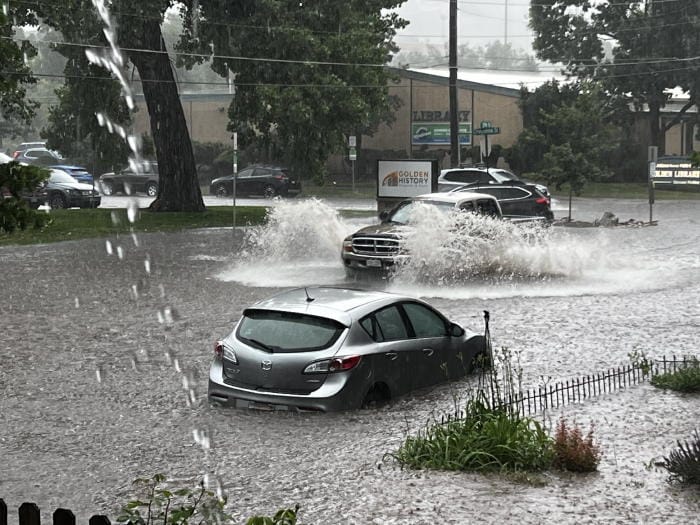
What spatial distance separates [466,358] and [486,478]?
4.86m

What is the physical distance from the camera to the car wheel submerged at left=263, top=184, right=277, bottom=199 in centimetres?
6141

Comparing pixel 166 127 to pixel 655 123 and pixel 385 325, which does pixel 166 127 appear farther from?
pixel 655 123

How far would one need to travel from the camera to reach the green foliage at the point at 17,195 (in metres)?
8.64

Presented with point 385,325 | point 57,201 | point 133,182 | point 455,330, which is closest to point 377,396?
point 385,325

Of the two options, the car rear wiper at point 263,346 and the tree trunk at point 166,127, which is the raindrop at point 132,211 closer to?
the tree trunk at point 166,127

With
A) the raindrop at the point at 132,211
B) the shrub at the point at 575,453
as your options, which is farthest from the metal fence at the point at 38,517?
the raindrop at the point at 132,211

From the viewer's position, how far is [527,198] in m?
39.7

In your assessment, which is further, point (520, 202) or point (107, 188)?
point (107, 188)

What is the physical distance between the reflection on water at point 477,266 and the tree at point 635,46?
40.8m

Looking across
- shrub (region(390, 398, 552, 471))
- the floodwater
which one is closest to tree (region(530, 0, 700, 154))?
the floodwater

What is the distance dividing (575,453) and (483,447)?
84cm

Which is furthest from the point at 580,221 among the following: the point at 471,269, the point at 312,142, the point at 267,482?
the point at 267,482

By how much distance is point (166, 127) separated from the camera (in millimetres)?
42625

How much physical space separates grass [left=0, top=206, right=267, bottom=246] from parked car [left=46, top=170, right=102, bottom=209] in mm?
2014
